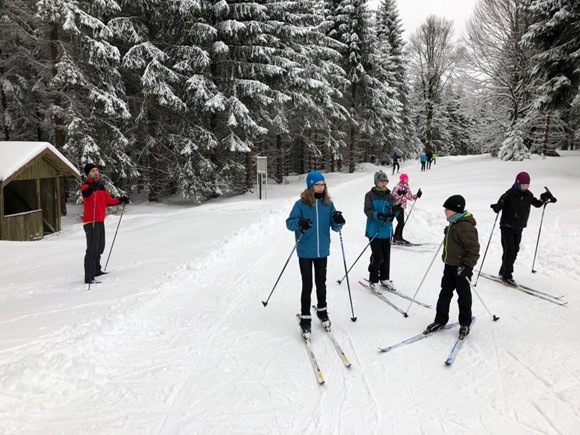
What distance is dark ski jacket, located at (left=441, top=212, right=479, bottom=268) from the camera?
4465 mm

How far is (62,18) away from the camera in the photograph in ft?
51.2

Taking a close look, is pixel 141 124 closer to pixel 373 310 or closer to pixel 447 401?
pixel 373 310

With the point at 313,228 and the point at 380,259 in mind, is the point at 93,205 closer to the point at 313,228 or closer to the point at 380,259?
the point at 313,228

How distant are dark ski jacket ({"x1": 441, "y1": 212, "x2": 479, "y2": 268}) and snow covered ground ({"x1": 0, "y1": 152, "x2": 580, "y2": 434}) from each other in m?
1.06

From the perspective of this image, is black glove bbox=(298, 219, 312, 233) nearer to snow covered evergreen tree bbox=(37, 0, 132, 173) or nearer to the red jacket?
the red jacket

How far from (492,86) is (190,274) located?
1138 inches

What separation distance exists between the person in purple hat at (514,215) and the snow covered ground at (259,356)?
1.46 feet

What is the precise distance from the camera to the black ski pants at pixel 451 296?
15.2 ft

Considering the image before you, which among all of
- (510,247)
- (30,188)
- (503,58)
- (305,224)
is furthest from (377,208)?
(503,58)

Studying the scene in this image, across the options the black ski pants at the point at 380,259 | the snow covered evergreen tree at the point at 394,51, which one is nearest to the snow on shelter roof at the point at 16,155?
the black ski pants at the point at 380,259

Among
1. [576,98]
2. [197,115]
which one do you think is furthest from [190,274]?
[576,98]

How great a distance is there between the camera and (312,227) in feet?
15.6

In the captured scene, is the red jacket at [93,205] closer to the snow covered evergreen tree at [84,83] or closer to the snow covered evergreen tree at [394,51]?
the snow covered evergreen tree at [84,83]

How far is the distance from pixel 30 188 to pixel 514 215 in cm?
1766
